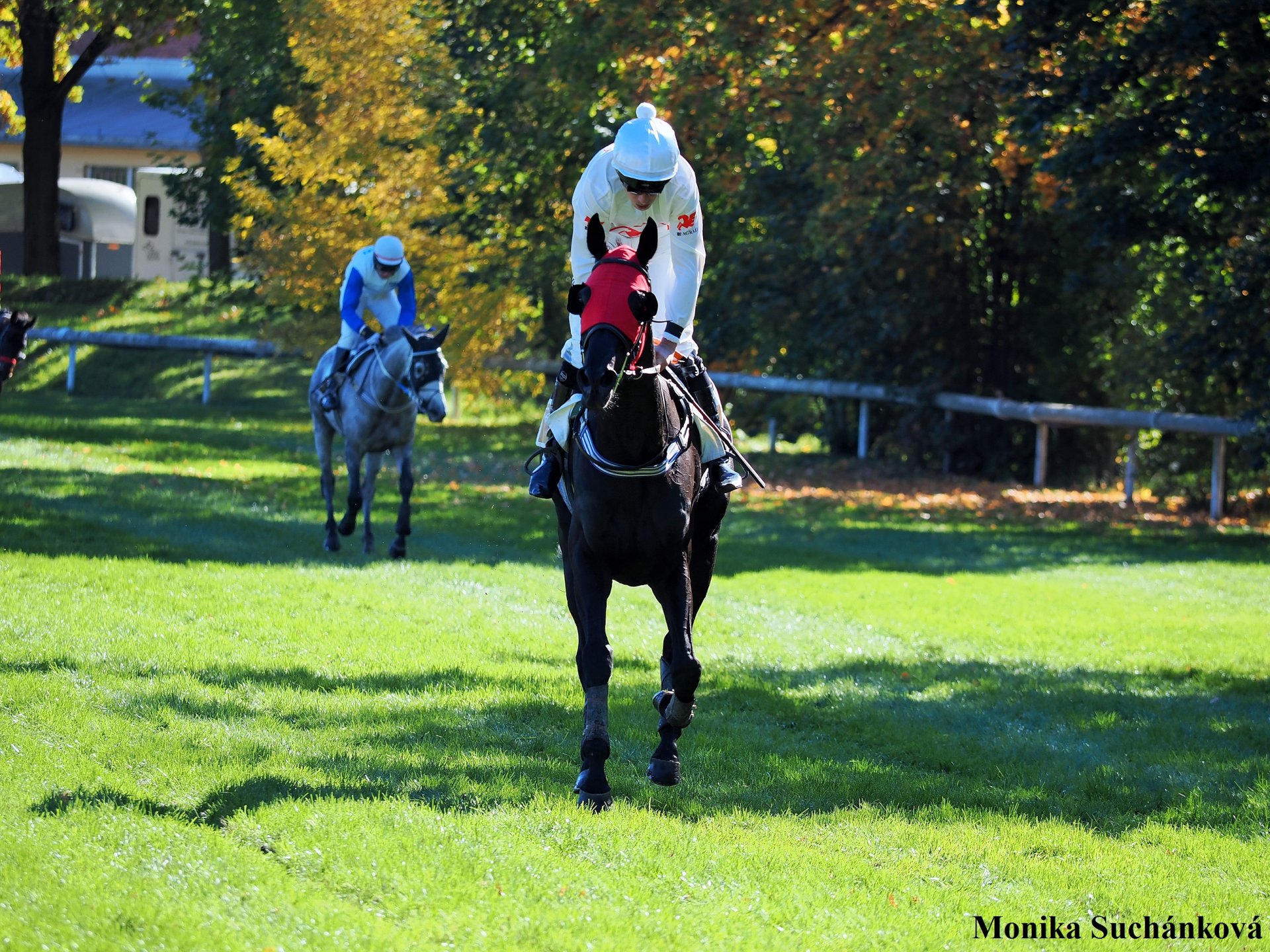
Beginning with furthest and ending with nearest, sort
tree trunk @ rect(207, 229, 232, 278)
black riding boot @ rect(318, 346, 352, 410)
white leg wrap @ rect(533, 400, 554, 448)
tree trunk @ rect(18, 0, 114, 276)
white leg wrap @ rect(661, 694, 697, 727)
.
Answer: tree trunk @ rect(207, 229, 232, 278) → tree trunk @ rect(18, 0, 114, 276) → black riding boot @ rect(318, 346, 352, 410) → white leg wrap @ rect(533, 400, 554, 448) → white leg wrap @ rect(661, 694, 697, 727)

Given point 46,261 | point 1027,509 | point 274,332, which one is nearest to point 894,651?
point 1027,509

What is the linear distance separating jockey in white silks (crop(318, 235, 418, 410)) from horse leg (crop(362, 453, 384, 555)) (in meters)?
0.71

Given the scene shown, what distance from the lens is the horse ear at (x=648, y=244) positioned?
6.72 meters

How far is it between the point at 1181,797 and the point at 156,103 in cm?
3899

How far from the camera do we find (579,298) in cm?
630

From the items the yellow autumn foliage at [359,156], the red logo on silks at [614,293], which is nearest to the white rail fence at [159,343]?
the yellow autumn foliage at [359,156]

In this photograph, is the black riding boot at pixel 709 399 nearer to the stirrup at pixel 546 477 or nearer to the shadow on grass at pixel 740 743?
the stirrup at pixel 546 477

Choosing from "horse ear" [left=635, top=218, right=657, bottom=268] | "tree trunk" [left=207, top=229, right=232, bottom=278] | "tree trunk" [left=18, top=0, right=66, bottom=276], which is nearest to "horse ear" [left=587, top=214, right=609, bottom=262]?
"horse ear" [left=635, top=218, right=657, bottom=268]

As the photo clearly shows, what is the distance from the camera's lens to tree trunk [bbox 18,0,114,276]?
122 feet

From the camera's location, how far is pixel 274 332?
3200 cm

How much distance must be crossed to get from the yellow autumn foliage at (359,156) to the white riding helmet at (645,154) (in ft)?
63.0

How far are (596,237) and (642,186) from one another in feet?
1.92

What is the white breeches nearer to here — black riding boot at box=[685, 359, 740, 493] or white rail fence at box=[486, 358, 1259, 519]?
black riding boot at box=[685, 359, 740, 493]

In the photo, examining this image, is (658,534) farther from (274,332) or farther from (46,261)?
(46,261)
